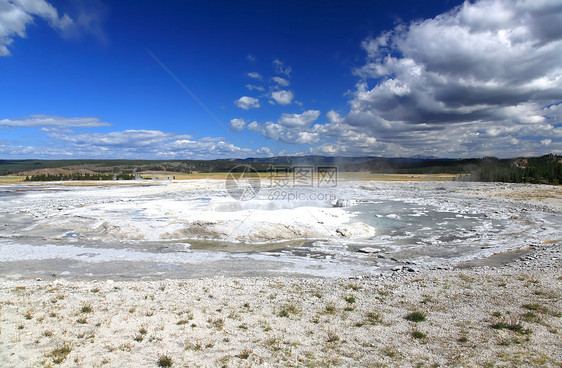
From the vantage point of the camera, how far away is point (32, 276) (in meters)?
9.90

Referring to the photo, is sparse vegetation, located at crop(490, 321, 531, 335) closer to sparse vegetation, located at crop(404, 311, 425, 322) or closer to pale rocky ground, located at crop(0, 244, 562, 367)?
pale rocky ground, located at crop(0, 244, 562, 367)

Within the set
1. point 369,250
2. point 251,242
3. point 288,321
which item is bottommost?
point 251,242

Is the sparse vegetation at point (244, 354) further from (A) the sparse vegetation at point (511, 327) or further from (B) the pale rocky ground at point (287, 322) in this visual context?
(A) the sparse vegetation at point (511, 327)

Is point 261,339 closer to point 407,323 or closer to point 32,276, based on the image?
point 407,323

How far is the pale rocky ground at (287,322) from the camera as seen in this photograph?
504 centimetres

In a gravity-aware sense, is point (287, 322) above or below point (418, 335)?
below

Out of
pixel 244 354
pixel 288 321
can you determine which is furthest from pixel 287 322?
pixel 244 354

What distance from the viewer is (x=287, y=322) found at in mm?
6418

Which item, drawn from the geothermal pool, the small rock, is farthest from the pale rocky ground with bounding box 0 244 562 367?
the small rock

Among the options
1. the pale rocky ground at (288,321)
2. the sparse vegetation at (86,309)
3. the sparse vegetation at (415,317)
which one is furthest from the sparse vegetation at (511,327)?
the sparse vegetation at (86,309)

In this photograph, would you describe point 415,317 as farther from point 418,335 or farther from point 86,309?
point 86,309

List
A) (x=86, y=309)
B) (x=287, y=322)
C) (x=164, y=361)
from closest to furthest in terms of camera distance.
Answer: (x=164, y=361) → (x=287, y=322) → (x=86, y=309)

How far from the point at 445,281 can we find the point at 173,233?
1289 centimetres

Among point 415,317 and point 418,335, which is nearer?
point 418,335
